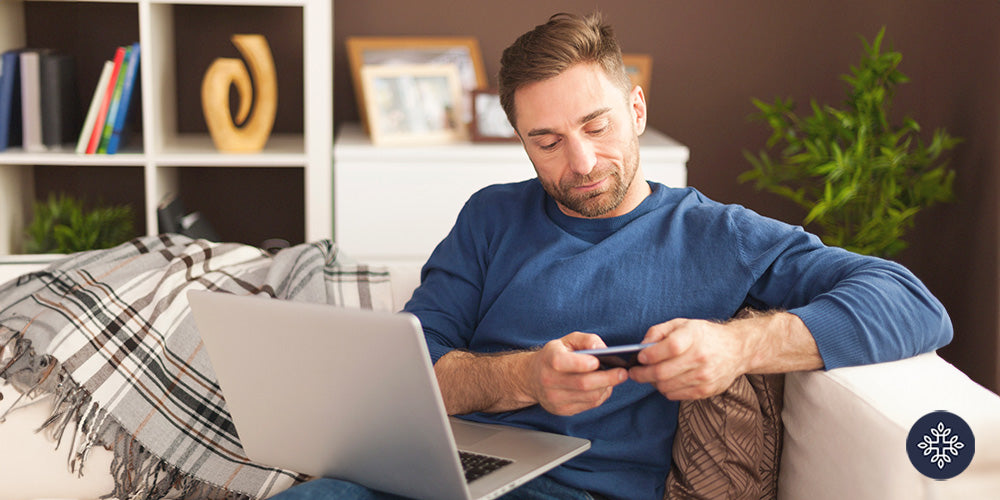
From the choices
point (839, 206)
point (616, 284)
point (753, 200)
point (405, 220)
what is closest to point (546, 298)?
point (616, 284)

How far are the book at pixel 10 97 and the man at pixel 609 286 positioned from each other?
5.83 ft

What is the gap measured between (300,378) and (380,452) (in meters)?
0.14

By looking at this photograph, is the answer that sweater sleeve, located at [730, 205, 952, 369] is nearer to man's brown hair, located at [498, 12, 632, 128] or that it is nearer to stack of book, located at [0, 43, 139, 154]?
man's brown hair, located at [498, 12, 632, 128]

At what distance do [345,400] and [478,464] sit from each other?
0.75 feet

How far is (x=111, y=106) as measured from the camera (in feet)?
9.41

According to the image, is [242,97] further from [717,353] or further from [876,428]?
[876,428]

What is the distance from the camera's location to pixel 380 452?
1.21 meters

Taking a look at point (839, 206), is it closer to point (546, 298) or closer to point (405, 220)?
point (405, 220)

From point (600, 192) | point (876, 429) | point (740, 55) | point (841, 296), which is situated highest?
point (740, 55)

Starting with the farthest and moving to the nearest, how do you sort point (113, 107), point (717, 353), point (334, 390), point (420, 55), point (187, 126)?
1. point (187, 126)
2. point (420, 55)
3. point (113, 107)
4. point (717, 353)
5. point (334, 390)

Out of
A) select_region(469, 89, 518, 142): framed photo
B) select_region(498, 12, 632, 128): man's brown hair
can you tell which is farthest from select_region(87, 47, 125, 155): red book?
select_region(498, 12, 632, 128): man's brown hair

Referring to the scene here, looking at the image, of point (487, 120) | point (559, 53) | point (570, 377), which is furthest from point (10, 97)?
point (570, 377)

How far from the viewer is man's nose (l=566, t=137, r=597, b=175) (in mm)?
1554

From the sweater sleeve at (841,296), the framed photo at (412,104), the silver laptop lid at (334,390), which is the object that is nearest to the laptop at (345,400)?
the silver laptop lid at (334,390)
